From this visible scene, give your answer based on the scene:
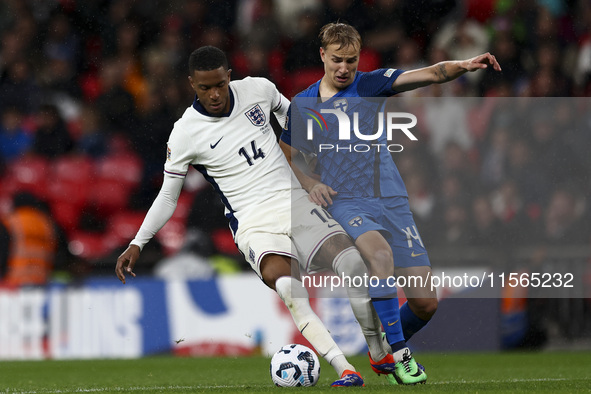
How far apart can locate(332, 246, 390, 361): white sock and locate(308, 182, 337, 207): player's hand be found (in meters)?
0.35

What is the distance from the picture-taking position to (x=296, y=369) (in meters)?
5.23

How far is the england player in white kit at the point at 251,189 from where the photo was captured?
5.45 m

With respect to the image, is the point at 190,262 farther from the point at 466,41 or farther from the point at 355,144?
the point at 355,144

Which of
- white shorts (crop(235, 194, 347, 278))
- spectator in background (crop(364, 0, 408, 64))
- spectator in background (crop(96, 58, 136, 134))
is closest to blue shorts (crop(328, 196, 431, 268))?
white shorts (crop(235, 194, 347, 278))

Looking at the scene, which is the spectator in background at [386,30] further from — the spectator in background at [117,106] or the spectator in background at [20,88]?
the spectator in background at [20,88]

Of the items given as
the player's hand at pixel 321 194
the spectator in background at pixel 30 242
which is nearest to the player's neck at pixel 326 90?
the player's hand at pixel 321 194

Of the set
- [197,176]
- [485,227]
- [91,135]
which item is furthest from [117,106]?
[485,227]

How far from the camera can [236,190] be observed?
577cm

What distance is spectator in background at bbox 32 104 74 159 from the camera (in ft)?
35.2

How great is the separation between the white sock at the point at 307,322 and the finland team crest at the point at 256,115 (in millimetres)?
1014

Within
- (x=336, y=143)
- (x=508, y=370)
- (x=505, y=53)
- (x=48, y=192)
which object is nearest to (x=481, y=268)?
(x=508, y=370)

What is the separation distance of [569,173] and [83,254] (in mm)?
4794

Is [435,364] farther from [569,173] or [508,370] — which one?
[569,173]

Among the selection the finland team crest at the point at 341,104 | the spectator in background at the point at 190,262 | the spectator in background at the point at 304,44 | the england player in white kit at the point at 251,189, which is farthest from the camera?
the spectator in background at the point at 304,44
